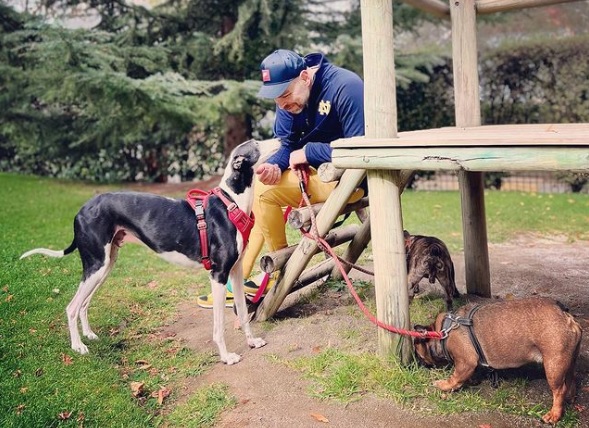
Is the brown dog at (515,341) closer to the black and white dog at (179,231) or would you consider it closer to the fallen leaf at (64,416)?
the black and white dog at (179,231)

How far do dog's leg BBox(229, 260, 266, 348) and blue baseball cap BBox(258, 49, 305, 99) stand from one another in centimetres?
123

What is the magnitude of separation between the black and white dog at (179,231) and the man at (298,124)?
0.22 metres

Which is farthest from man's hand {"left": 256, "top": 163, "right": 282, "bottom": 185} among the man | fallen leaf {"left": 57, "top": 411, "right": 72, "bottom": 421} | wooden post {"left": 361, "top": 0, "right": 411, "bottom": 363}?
fallen leaf {"left": 57, "top": 411, "right": 72, "bottom": 421}

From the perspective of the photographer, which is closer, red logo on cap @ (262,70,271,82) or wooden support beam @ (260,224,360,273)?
red logo on cap @ (262,70,271,82)

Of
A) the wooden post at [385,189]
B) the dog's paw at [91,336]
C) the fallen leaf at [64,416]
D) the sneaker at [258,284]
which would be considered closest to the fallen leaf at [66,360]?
the dog's paw at [91,336]

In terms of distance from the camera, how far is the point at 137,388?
12.1 ft

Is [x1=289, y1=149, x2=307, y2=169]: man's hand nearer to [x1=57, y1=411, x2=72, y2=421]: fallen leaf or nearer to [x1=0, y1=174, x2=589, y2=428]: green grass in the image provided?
[x1=0, y1=174, x2=589, y2=428]: green grass

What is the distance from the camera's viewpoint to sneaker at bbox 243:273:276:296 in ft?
15.3

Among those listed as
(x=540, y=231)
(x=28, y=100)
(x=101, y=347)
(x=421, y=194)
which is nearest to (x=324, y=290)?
(x=101, y=347)

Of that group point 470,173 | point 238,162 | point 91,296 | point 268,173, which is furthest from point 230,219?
point 470,173

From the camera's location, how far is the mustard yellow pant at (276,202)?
4.37 m

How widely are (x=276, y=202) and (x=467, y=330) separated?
1.80 m

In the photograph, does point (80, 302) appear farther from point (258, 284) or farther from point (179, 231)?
point (258, 284)

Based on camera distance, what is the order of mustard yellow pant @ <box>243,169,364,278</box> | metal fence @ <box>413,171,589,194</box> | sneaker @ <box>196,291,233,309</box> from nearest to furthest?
mustard yellow pant @ <box>243,169,364,278</box> < sneaker @ <box>196,291,233,309</box> < metal fence @ <box>413,171,589,194</box>
